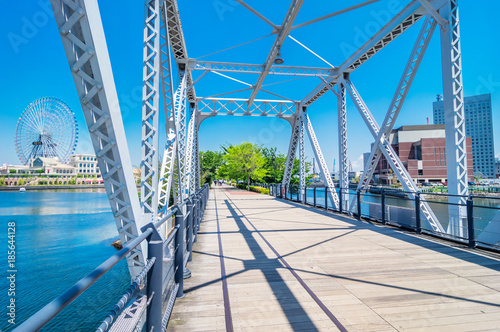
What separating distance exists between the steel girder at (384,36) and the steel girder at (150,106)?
698 centimetres

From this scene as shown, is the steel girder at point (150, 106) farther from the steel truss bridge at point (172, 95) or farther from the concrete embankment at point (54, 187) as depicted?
the concrete embankment at point (54, 187)

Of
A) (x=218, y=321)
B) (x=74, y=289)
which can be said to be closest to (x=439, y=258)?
(x=218, y=321)

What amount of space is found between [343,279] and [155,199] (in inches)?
135

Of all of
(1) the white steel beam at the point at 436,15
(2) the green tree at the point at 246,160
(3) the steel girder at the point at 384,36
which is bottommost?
(2) the green tree at the point at 246,160

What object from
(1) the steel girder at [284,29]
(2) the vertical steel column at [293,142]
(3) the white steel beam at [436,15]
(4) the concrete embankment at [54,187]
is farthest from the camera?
(4) the concrete embankment at [54,187]

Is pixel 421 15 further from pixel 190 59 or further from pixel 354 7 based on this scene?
pixel 190 59

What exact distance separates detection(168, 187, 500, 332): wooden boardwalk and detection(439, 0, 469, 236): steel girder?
113cm

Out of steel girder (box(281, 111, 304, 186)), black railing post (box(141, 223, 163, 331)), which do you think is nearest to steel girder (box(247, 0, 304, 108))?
black railing post (box(141, 223, 163, 331))

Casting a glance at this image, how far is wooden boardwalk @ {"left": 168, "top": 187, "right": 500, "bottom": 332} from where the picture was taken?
278 cm

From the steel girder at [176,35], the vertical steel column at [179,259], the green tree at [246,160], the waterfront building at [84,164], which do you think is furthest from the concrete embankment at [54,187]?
the vertical steel column at [179,259]

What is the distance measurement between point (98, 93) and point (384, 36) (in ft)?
29.8

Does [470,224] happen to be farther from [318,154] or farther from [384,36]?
[318,154]

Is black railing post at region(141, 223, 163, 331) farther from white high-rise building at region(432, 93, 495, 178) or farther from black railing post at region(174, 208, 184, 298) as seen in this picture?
white high-rise building at region(432, 93, 495, 178)

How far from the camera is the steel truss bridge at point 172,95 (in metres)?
2.63
